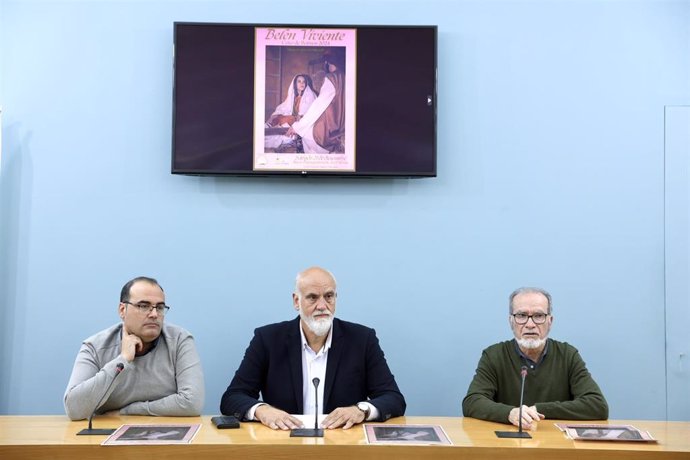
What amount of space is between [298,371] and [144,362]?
2.17 ft

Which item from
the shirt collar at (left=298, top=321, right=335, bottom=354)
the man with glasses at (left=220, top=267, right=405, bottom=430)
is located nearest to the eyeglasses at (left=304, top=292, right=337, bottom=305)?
the man with glasses at (left=220, top=267, right=405, bottom=430)

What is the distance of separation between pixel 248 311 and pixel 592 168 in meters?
1.93

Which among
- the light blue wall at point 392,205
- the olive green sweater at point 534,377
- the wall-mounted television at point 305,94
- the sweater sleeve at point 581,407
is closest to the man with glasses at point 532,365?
the olive green sweater at point 534,377

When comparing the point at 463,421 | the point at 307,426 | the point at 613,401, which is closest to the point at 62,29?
the point at 307,426

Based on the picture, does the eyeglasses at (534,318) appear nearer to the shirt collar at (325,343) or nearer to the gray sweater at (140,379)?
the shirt collar at (325,343)

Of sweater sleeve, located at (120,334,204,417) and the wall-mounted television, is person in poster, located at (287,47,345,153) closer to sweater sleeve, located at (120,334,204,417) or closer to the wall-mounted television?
the wall-mounted television

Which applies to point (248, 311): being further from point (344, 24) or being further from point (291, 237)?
point (344, 24)

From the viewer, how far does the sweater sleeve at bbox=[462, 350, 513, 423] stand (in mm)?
3090

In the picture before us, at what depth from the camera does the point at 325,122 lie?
4062mm

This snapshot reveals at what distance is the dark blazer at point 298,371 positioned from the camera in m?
3.43

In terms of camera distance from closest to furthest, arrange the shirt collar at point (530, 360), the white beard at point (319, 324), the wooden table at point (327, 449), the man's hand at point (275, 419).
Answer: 1. the wooden table at point (327, 449)
2. the man's hand at point (275, 419)
3. the white beard at point (319, 324)
4. the shirt collar at point (530, 360)

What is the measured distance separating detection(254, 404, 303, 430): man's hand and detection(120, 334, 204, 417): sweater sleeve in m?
0.33

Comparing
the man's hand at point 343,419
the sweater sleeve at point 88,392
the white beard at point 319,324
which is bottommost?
the man's hand at point 343,419

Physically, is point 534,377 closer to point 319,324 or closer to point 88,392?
point 319,324
